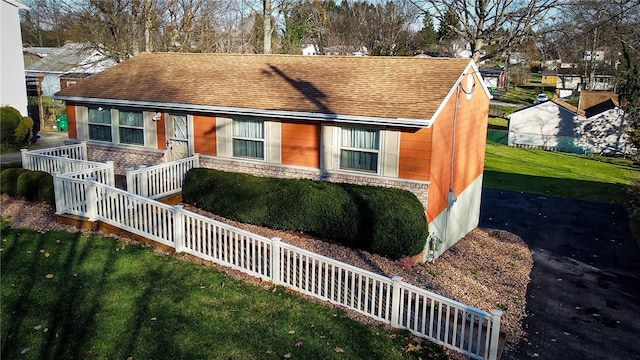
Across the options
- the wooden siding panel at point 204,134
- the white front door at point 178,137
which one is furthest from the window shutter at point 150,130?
the wooden siding panel at point 204,134

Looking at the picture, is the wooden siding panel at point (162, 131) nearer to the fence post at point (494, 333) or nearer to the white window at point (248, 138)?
the white window at point (248, 138)

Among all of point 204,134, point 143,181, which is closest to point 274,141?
point 204,134

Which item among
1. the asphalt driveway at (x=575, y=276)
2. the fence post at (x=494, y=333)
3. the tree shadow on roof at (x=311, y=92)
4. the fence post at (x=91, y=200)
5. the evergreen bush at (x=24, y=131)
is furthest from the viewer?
the evergreen bush at (x=24, y=131)

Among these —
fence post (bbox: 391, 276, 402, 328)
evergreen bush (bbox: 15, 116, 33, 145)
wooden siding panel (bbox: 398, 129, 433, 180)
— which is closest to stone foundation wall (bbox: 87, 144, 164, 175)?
wooden siding panel (bbox: 398, 129, 433, 180)

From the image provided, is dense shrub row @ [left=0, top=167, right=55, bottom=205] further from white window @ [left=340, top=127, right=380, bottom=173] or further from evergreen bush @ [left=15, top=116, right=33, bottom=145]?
evergreen bush @ [left=15, top=116, right=33, bottom=145]

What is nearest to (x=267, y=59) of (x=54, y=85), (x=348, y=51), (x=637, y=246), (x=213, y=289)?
(x=213, y=289)

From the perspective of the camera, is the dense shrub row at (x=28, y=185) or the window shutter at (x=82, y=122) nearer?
the dense shrub row at (x=28, y=185)
